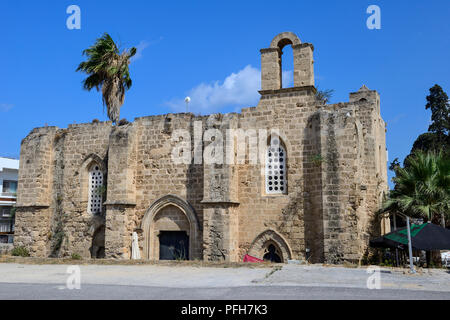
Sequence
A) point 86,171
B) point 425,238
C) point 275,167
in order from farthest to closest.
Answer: point 86,171 → point 275,167 → point 425,238

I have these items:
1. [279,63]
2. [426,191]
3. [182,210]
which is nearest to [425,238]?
[426,191]

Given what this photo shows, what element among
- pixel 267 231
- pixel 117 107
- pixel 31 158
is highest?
pixel 117 107

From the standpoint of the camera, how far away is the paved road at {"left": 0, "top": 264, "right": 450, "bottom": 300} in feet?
25.1

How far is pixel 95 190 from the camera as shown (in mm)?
18922

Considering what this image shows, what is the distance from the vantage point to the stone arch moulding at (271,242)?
609 inches

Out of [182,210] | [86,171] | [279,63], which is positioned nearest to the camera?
[279,63]

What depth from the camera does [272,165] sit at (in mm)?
16344

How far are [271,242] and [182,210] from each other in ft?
11.8

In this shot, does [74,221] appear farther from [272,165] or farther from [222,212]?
[272,165]

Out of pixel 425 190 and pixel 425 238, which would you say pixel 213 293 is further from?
pixel 425 190

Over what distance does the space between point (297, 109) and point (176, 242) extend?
22.2 ft

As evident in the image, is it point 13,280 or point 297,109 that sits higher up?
point 297,109
